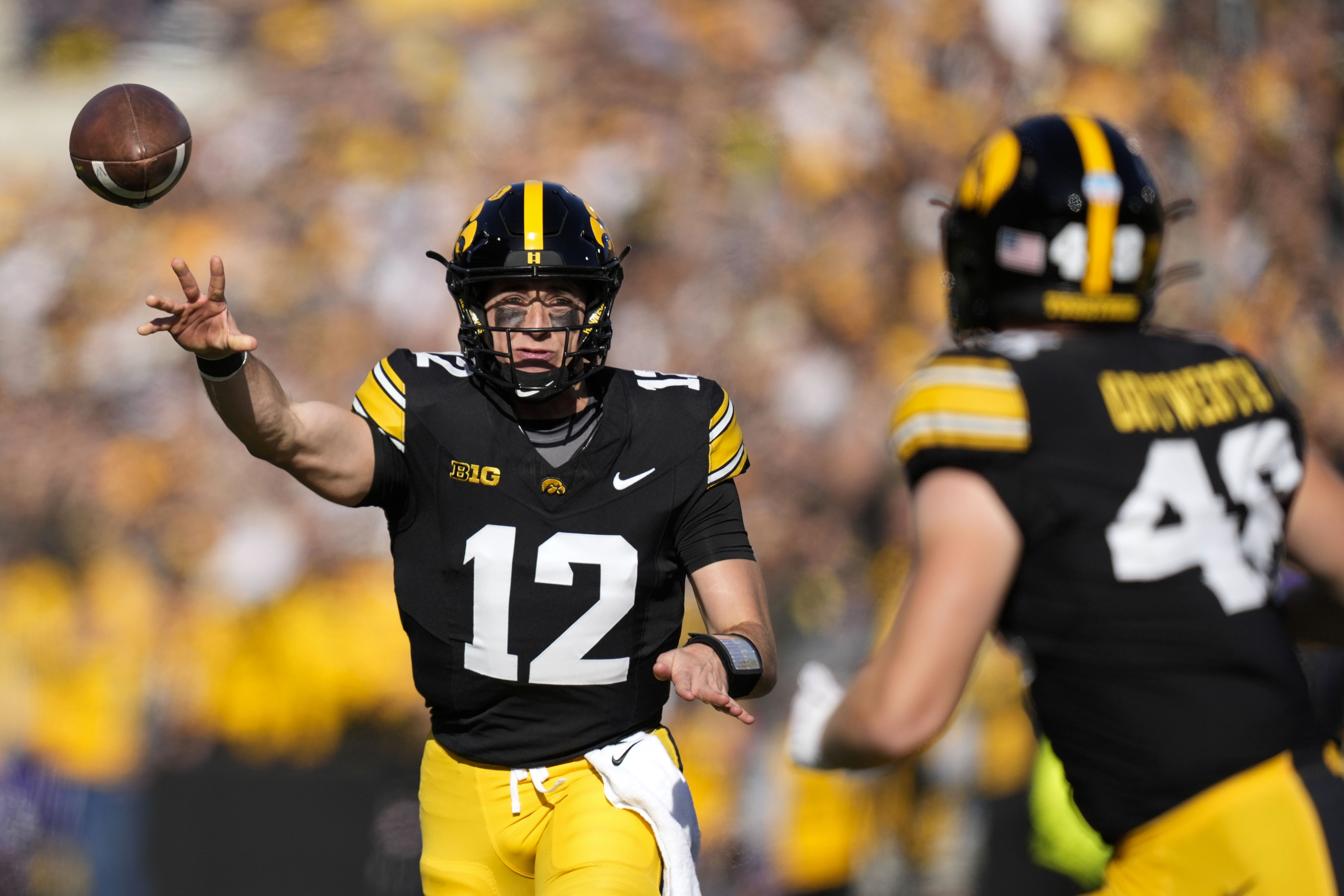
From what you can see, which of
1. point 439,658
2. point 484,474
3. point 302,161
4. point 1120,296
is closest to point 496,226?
point 484,474

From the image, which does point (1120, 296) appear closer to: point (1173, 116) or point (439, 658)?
point (439, 658)

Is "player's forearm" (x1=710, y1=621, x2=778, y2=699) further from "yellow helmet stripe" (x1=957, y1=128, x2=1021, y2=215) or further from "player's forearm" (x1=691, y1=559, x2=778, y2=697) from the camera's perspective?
"yellow helmet stripe" (x1=957, y1=128, x2=1021, y2=215)

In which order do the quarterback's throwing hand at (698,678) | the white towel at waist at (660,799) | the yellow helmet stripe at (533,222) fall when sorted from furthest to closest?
the yellow helmet stripe at (533,222), the white towel at waist at (660,799), the quarterback's throwing hand at (698,678)

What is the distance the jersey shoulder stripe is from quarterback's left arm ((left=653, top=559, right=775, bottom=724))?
8.0 inches

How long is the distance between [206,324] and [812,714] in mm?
1325

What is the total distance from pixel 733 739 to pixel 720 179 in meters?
2.28

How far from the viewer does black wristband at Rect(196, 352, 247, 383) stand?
2395mm

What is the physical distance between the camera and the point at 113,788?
4.48m

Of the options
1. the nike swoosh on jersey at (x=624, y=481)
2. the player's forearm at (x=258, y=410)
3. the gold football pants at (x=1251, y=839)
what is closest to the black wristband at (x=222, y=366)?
the player's forearm at (x=258, y=410)

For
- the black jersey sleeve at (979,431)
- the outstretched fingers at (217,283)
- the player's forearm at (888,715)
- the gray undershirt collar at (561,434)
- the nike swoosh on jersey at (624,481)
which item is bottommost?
the player's forearm at (888,715)

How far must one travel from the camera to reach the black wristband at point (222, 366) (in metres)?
2.39

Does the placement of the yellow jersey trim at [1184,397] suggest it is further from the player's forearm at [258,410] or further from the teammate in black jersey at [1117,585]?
the player's forearm at [258,410]

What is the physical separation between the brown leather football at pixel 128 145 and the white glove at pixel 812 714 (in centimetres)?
171

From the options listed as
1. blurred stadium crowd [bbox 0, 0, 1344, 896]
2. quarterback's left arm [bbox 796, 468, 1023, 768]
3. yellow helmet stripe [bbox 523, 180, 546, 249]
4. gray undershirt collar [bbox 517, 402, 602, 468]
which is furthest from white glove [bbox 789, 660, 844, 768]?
blurred stadium crowd [bbox 0, 0, 1344, 896]
